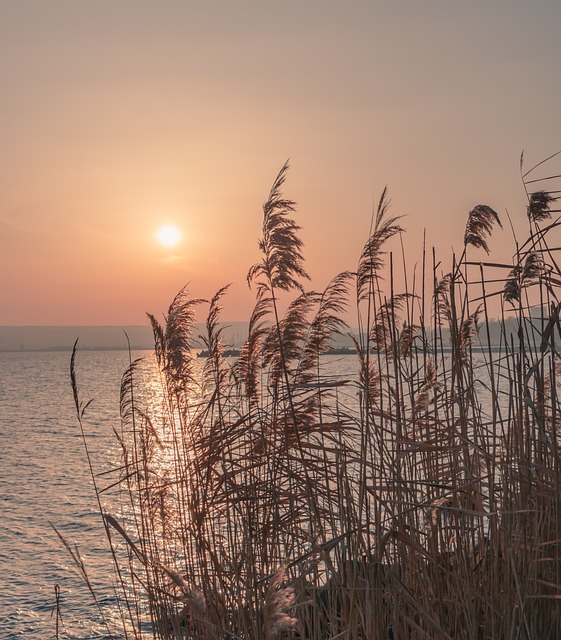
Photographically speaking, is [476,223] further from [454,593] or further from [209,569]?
[209,569]

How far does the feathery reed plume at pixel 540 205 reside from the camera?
12.4 ft

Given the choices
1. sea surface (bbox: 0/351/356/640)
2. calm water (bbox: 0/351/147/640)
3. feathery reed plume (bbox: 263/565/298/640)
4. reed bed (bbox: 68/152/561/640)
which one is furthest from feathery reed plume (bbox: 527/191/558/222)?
calm water (bbox: 0/351/147/640)

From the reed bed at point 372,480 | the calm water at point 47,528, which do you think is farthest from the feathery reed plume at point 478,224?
the calm water at point 47,528

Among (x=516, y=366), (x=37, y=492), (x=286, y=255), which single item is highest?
(x=286, y=255)

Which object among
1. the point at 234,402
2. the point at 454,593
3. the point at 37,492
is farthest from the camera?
the point at 37,492

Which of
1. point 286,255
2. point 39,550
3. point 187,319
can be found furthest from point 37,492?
point 286,255

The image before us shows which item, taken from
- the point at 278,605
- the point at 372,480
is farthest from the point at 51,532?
the point at 278,605

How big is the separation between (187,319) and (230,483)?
168cm

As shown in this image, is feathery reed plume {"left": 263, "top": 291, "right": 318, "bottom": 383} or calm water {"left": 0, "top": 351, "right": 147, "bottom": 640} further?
calm water {"left": 0, "top": 351, "right": 147, "bottom": 640}

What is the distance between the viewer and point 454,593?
11.6 ft

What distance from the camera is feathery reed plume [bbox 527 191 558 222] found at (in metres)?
3.79

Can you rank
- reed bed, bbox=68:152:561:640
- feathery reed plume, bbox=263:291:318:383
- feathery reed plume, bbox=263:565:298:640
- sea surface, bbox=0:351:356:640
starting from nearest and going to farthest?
1. feathery reed plume, bbox=263:565:298:640
2. reed bed, bbox=68:152:561:640
3. feathery reed plume, bbox=263:291:318:383
4. sea surface, bbox=0:351:356:640

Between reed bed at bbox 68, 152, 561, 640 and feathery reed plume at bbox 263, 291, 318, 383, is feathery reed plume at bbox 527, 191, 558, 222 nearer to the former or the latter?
reed bed at bbox 68, 152, 561, 640

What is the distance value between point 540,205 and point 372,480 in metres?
1.66
